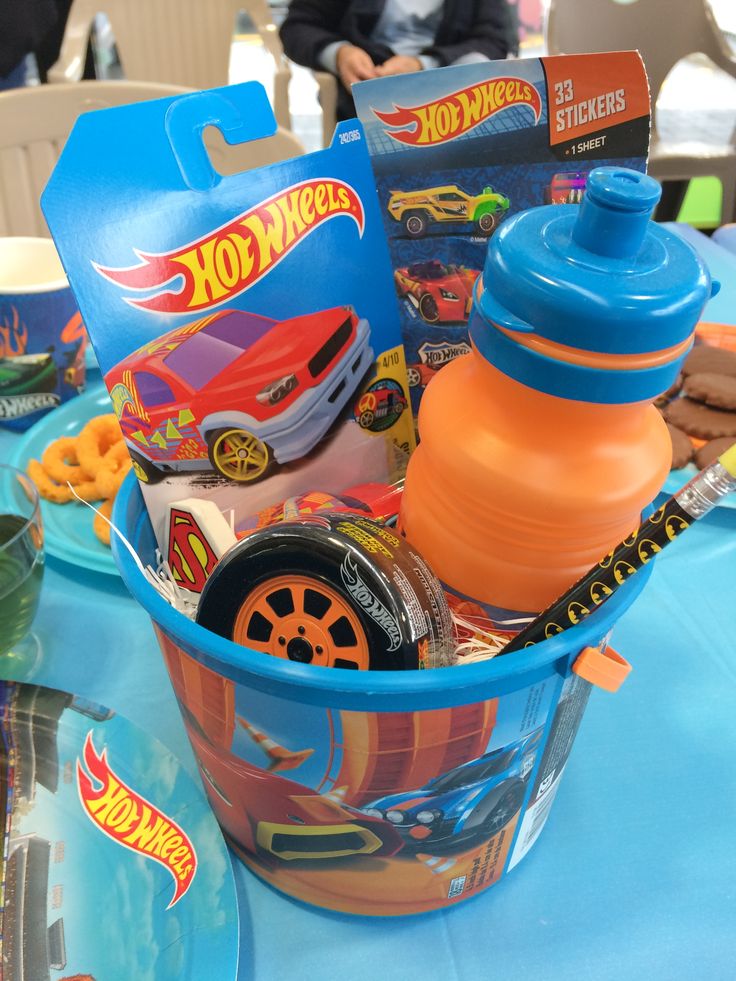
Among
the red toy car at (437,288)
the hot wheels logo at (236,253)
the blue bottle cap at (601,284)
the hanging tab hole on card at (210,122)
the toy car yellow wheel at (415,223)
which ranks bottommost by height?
the red toy car at (437,288)

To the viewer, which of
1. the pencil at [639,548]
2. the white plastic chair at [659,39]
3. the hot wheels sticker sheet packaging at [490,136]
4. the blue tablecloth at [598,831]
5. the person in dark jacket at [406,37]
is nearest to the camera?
the pencil at [639,548]

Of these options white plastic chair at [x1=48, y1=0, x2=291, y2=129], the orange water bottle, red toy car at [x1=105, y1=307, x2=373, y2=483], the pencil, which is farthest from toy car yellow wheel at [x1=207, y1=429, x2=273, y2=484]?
white plastic chair at [x1=48, y1=0, x2=291, y2=129]

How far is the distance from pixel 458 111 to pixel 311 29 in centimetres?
147

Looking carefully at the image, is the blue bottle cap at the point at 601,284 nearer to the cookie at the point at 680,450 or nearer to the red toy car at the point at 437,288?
the red toy car at the point at 437,288

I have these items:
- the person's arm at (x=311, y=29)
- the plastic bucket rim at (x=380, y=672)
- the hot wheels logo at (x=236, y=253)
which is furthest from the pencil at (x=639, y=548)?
the person's arm at (x=311, y=29)

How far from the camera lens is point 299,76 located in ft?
12.3

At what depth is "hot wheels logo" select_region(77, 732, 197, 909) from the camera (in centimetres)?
43

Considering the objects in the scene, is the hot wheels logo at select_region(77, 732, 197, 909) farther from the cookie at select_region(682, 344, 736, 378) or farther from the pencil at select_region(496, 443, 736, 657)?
the cookie at select_region(682, 344, 736, 378)

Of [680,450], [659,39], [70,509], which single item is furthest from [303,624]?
[659,39]

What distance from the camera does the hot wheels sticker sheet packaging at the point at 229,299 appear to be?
1.50 ft

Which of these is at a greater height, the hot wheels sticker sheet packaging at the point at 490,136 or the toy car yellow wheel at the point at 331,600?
the hot wheels sticker sheet packaging at the point at 490,136

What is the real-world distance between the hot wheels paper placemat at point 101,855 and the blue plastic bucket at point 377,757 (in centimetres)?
3

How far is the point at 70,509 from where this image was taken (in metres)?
0.68

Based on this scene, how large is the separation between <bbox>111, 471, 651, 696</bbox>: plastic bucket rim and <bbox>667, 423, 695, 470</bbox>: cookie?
1.21 feet
